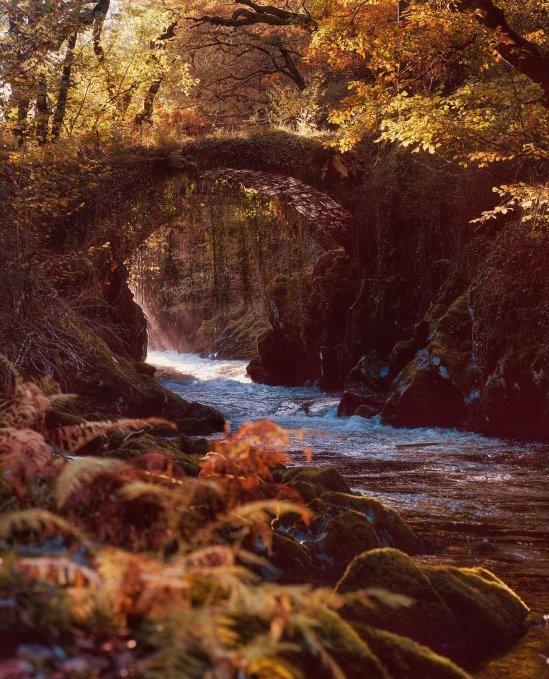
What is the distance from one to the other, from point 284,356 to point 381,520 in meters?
21.8

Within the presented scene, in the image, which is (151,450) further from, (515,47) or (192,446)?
(515,47)

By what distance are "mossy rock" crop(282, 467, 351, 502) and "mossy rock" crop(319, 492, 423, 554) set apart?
0.77ft

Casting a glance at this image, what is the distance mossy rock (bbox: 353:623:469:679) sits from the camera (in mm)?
3889

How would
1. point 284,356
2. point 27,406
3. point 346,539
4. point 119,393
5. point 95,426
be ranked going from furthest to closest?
point 284,356 < point 119,393 < point 346,539 < point 95,426 < point 27,406

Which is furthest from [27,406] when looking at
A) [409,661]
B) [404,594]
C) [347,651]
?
[404,594]

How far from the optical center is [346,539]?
254 inches

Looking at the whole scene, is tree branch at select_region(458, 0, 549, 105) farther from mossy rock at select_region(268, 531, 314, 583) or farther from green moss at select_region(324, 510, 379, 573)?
mossy rock at select_region(268, 531, 314, 583)

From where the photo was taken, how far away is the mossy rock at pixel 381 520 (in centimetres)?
698

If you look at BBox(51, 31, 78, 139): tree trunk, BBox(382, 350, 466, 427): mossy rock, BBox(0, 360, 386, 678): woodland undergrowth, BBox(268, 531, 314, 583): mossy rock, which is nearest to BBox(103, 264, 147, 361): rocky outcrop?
BBox(51, 31, 78, 139): tree trunk

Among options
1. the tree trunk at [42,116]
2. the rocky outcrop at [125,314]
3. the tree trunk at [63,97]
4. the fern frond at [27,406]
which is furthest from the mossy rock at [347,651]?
the rocky outcrop at [125,314]

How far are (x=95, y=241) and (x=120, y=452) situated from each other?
13.6 m

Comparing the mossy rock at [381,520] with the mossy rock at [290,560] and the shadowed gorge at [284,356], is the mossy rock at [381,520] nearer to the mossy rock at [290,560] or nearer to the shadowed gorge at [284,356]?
the shadowed gorge at [284,356]

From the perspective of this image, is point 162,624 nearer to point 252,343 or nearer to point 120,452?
point 120,452

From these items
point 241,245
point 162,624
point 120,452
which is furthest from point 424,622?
point 241,245
